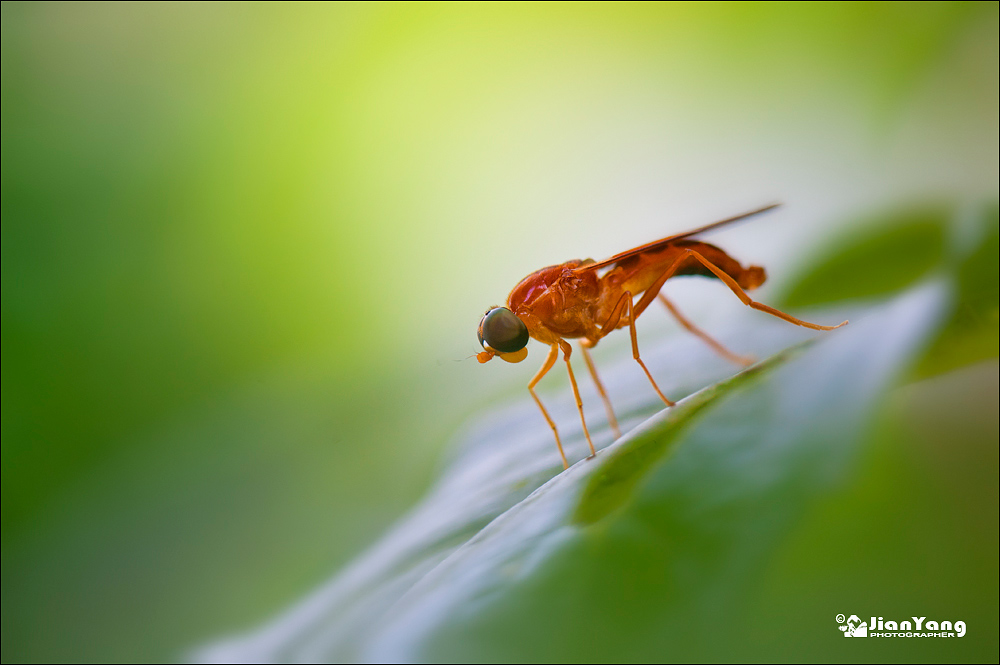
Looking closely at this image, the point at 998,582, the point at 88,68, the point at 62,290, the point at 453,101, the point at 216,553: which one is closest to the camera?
the point at 998,582

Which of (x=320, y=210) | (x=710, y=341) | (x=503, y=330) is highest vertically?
(x=320, y=210)

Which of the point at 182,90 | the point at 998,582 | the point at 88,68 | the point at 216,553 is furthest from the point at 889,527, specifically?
the point at 88,68

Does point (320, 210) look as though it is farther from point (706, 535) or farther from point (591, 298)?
point (706, 535)

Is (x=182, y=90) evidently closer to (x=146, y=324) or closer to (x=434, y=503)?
(x=146, y=324)

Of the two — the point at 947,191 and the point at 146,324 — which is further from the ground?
the point at 146,324

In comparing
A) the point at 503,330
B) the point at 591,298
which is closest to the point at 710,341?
the point at 591,298

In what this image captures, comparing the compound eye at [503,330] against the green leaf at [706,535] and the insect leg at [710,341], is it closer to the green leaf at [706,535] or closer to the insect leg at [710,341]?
the insect leg at [710,341]

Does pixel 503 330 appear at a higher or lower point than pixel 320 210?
lower
